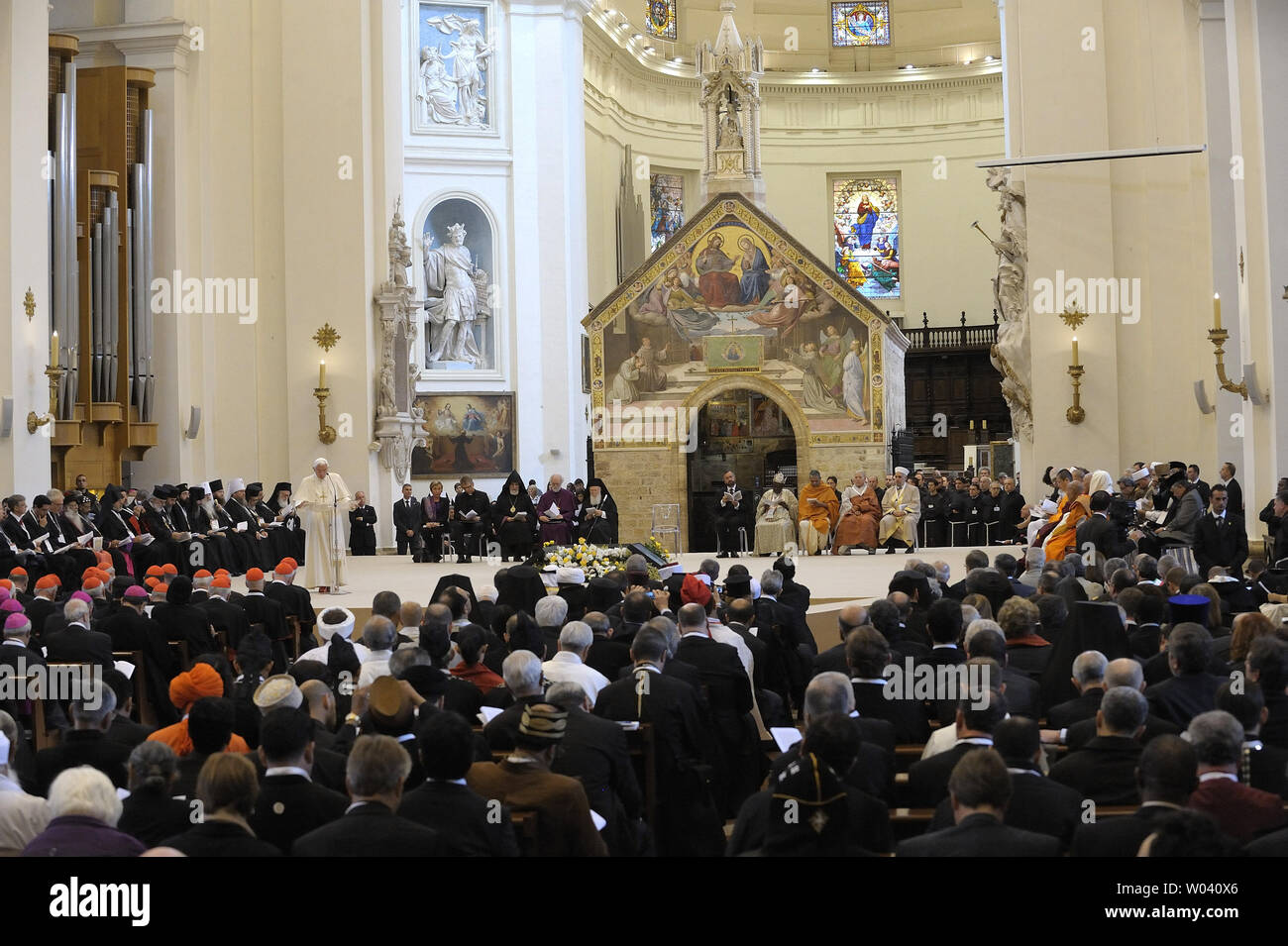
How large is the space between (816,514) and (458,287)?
1116 cm

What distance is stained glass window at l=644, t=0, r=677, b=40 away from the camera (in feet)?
121

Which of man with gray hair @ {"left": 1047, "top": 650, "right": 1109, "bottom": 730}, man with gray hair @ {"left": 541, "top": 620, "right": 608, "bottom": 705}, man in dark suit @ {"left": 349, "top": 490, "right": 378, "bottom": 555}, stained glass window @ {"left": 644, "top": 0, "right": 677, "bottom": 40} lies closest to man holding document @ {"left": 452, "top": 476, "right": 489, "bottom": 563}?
man in dark suit @ {"left": 349, "top": 490, "right": 378, "bottom": 555}

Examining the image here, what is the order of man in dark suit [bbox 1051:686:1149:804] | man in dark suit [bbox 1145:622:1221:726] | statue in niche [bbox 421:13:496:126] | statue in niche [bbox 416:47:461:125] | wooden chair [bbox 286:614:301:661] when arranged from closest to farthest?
man in dark suit [bbox 1051:686:1149:804]
man in dark suit [bbox 1145:622:1221:726]
wooden chair [bbox 286:614:301:661]
statue in niche [bbox 416:47:461:125]
statue in niche [bbox 421:13:496:126]

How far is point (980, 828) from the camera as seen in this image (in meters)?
4.00

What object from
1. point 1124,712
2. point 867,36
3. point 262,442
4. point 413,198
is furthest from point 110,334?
point 867,36

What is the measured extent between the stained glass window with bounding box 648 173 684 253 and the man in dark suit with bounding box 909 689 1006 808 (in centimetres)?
3202

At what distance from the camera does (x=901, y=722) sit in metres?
6.76

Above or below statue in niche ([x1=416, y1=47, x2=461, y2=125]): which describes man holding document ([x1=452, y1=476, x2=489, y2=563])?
below

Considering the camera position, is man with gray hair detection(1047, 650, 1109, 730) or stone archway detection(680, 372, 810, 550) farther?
stone archway detection(680, 372, 810, 550)

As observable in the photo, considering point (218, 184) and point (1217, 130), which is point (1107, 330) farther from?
point (218, 184)

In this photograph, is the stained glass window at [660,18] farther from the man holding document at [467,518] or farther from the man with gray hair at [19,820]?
the man with gray hair at [19,820]

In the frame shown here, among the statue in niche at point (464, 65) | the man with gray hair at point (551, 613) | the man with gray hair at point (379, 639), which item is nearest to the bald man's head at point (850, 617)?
the man with gray hair at point (551, 613)

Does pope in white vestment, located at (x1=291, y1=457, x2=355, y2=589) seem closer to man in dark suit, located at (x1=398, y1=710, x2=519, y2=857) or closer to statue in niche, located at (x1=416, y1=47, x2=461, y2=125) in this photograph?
man in dark suit, located at (x1=398, y1=710, x2=519, y2=857)
